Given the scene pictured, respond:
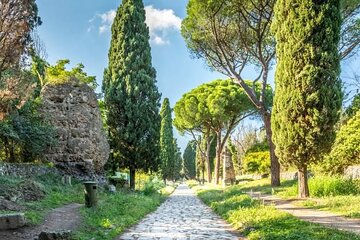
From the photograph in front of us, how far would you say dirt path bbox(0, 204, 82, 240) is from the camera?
6.46m

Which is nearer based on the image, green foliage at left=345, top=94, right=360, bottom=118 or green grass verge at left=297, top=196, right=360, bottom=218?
green grass verge at left=297, top=196, right=360, bottom=218

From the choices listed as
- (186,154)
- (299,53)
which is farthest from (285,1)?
(186,154)

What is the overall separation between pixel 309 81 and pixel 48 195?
8.40 metres

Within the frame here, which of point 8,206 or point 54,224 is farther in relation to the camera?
point 8,206

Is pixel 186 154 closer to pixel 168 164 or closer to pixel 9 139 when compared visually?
pixel 168 164

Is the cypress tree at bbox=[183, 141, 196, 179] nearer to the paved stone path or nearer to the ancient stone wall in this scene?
the ancient stone wall

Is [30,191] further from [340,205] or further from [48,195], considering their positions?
[340,205]

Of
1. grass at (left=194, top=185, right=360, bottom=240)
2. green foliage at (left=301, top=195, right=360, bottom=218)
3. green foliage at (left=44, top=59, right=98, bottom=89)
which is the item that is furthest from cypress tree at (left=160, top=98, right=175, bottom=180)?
green foliage at (left=301, top=195, right=360, bottom=218)

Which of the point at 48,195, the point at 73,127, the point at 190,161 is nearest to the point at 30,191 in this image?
the point at 48,195

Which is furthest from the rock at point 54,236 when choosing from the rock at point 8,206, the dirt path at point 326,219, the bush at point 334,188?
the bush at point 334,188

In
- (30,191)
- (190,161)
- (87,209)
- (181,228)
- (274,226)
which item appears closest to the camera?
(274,226)

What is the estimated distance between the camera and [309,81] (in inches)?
431

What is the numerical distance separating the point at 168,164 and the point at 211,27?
30489 mm

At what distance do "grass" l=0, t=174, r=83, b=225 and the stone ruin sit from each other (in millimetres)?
1173
